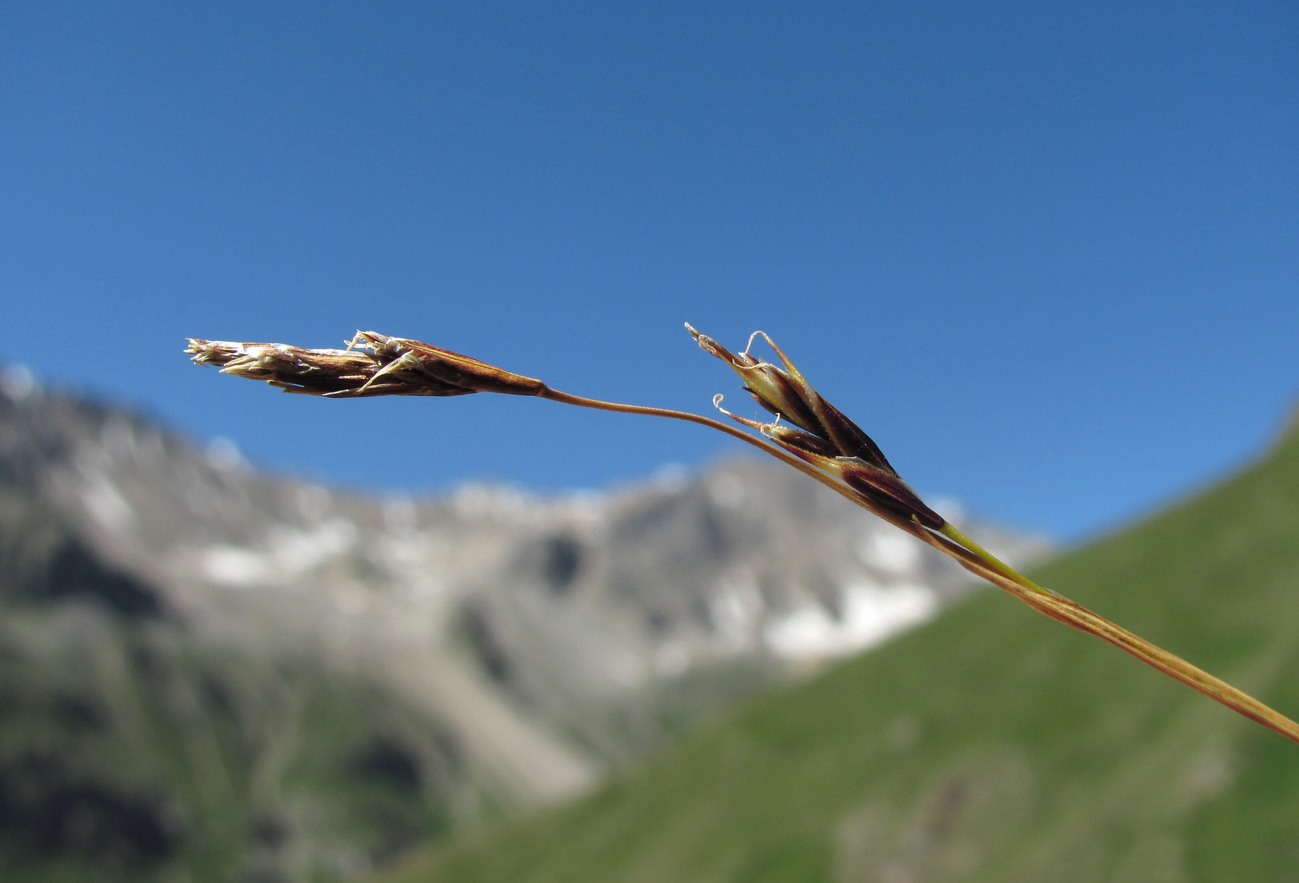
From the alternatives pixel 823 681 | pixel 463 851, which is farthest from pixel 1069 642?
pixel 463 851

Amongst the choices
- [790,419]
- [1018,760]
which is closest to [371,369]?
[790,419]

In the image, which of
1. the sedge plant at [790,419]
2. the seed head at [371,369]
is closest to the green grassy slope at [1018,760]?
the sedge plant at [790,419]

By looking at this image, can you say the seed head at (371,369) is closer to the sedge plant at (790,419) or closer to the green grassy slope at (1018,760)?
the sedge plant at (790,419)

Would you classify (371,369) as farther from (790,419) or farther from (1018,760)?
(1018,760)

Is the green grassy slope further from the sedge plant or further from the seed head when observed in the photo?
the seed head

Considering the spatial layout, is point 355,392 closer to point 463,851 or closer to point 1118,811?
point 1118,811

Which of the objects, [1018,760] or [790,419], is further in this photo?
[1018,760]

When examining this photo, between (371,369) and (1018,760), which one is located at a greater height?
(1018,760)

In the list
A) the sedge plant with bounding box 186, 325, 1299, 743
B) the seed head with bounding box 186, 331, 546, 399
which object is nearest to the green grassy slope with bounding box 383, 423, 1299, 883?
the sedge plant with bounding box 186, 325, 1299, 743

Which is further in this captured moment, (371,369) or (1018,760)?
(1018,760)
